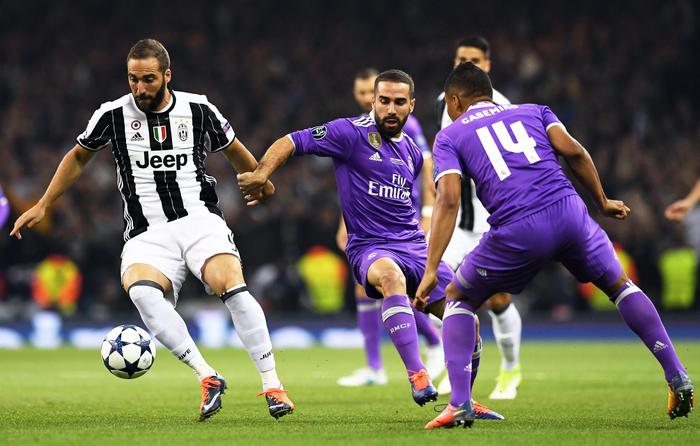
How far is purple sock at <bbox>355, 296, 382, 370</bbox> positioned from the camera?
10.5 metres

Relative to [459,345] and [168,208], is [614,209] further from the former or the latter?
[168,208]

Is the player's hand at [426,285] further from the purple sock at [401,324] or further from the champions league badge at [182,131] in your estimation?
the champions league badge at [182,131]

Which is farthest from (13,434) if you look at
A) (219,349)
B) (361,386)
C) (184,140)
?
(219,349)

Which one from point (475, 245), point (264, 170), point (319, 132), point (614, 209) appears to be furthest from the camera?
point (475, 245)

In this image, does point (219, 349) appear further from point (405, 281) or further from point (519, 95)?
point (405, 281)

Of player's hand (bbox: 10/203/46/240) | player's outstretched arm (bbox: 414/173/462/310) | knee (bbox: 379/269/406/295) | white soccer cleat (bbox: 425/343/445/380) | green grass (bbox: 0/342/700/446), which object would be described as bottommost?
green grass (bbox: 0/342/700/446)

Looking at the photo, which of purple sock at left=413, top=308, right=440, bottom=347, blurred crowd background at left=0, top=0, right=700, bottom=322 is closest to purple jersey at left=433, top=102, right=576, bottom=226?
purple sock at left=413, top=308, right=440, bottom=347

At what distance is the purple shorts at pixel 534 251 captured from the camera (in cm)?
624

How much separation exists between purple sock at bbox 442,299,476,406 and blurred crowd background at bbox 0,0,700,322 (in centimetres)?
1113

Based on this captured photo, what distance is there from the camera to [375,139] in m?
7.62

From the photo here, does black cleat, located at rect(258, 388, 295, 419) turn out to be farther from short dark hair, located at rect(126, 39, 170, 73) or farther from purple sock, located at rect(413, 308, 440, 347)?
purple sock, located at rect(413, 308, 440, 347)

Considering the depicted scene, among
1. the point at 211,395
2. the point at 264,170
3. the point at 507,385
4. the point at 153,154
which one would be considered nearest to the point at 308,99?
the point at 507,385

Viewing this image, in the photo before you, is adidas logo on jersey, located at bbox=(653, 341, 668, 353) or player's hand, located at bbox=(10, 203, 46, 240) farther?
player's hand, located at bbox=(10, 203, 46, 240)

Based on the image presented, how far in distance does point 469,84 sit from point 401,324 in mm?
1518
